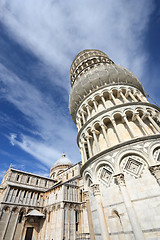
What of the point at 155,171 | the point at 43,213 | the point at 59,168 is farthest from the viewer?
the point at 59,168

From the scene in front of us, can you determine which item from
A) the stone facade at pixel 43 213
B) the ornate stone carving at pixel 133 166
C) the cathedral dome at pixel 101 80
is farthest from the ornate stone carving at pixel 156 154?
the stone facade at pixel 43 213

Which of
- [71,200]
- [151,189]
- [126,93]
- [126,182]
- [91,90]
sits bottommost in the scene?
[151,189]

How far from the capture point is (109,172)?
9.27 metres

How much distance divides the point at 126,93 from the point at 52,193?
82.6 feet

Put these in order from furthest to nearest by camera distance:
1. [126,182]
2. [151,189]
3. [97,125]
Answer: [97,125] < [126,182] < [151,189]

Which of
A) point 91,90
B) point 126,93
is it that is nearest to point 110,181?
point 126,93

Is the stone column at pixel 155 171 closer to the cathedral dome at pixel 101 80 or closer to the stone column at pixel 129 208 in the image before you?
the stone column at pixel 129 208

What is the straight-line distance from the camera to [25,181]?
3031cm

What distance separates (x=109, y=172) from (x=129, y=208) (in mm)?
2484

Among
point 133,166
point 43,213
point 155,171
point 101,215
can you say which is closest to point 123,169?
point 133,166

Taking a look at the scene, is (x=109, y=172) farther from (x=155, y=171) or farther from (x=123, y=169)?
(x=155, y=171)

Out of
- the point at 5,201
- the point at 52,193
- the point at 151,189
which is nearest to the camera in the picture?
the point at 151,189

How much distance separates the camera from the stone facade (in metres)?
20.8

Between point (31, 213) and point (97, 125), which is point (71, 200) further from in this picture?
point (97, 125)
